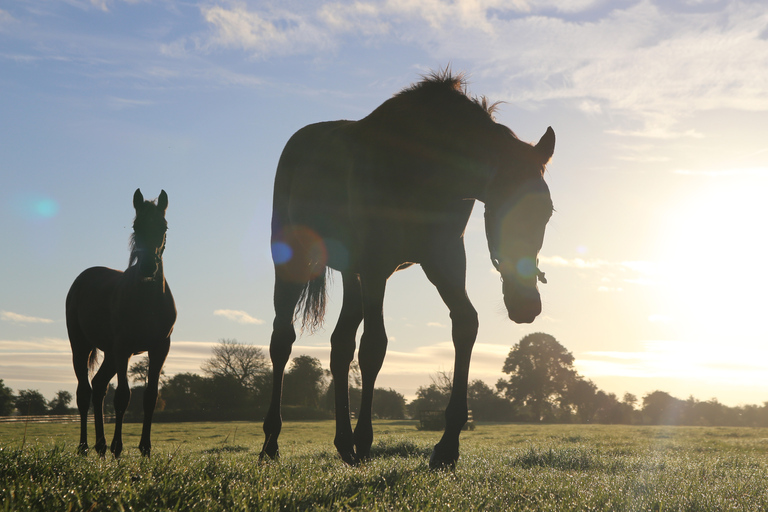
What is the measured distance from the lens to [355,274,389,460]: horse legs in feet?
14.7

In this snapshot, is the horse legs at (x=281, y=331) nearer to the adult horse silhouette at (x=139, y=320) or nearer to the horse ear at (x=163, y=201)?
the adult horse silhouette at (x=139, y=320)

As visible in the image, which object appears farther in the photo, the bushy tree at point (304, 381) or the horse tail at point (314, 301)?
the bushy tree at point (304, 381)

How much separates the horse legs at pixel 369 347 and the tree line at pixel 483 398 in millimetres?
45677

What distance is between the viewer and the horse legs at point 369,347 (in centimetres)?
448

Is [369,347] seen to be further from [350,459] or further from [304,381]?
[304,381]

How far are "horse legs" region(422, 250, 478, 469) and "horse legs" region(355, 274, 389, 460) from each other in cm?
52

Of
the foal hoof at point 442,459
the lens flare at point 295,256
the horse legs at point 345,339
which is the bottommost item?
the foal hoof at point 442,459

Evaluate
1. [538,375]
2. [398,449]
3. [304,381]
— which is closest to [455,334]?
[398,449]

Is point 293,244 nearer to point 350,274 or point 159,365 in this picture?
point 350,274

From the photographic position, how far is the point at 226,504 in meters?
2.52

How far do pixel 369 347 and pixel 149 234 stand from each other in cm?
378

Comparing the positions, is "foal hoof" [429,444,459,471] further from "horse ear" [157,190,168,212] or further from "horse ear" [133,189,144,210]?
"horse ear" [133,189,144,210]

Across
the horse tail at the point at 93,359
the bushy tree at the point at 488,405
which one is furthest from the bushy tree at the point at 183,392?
the horse tail at the point at 93,359

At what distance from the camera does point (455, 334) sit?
15.0ft
